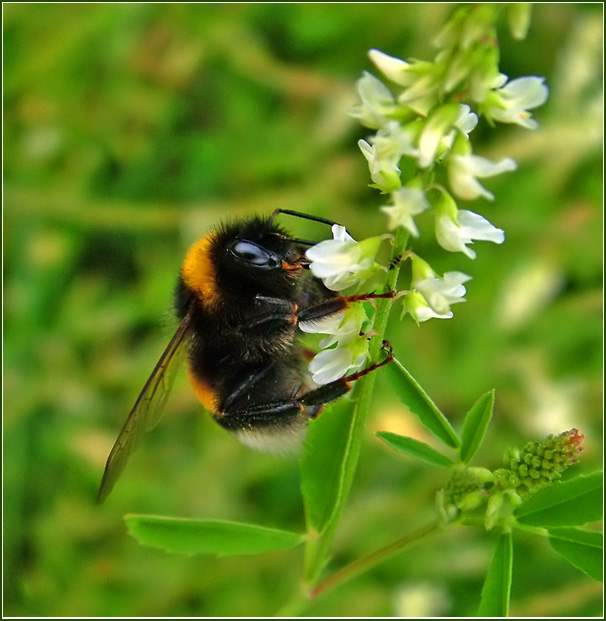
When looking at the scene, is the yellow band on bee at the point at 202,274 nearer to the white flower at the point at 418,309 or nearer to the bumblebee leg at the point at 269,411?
the bumblebee leg at the point at 269,411

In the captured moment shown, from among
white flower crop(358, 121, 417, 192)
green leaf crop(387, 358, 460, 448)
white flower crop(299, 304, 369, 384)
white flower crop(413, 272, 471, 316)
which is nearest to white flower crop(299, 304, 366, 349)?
white flower crop(299, 304, 369, 384)

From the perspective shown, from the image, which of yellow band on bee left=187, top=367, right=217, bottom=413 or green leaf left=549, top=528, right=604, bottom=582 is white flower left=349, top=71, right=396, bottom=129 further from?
yellow band on bee left=187, top=367, right=217, bottom=413

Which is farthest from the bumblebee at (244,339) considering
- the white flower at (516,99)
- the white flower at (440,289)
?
the white flower at (516,99)

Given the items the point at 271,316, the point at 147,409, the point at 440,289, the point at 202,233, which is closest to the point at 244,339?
the point at 271,316

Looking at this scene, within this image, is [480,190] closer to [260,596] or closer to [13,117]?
[260,596]

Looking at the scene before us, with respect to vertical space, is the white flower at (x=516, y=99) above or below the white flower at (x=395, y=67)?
below

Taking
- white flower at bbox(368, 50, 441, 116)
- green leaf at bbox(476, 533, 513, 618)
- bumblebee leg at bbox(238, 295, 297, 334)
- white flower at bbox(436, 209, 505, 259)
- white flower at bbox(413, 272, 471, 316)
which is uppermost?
white flower at bbox(368, 50, 441, 116)
